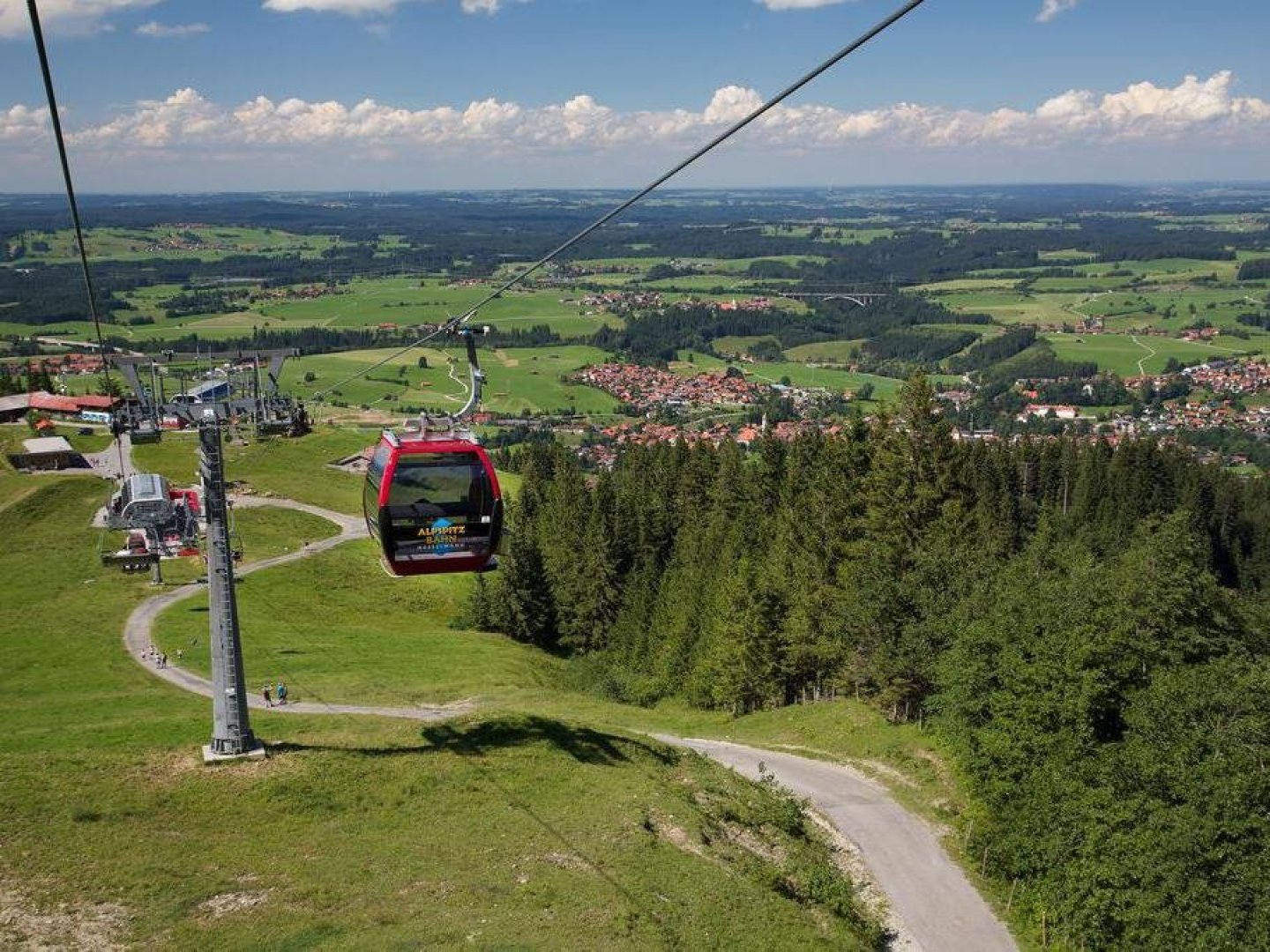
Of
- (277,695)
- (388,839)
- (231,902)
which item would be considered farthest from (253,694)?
(231,902)

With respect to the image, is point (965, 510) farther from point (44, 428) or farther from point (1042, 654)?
point (44, 428)

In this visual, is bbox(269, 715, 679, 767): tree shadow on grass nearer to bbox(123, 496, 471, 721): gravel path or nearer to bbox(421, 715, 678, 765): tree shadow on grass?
bbox(421, 715, 678, 765): tree shadow on grass

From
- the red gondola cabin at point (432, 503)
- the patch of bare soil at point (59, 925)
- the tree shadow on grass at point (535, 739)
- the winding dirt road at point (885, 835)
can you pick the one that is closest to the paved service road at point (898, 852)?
the winding dirt road at point (885, 835)

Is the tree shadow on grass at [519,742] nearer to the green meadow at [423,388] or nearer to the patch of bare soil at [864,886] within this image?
the patch of bare soil at [864,886]

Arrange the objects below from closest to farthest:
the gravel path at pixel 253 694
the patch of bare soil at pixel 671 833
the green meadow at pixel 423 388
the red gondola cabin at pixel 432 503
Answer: the red gondola cabin at pixel 432 503
the patch of bare soil at pixel 671 833
the gravel path at pixel 253 694
the green meadow at pixel 423 388

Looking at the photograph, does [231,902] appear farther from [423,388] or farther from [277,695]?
[423,388]
